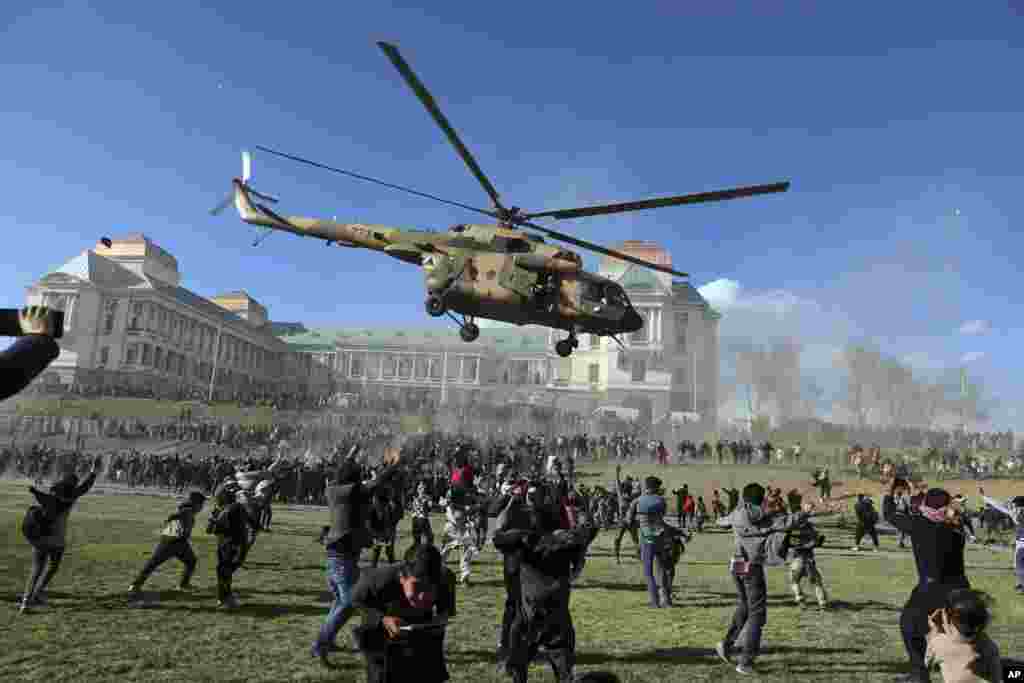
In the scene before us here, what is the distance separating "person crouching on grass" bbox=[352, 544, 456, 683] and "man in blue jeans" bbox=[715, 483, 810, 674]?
3.69 metres

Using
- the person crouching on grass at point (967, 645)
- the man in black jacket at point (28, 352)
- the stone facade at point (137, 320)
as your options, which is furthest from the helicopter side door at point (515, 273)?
the stone facade at point (137, 320)

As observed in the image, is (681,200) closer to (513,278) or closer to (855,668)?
(513,278)

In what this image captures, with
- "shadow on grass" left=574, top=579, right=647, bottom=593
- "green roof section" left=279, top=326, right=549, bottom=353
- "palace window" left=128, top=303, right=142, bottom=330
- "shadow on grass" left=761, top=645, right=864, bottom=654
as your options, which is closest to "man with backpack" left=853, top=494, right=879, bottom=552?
"shadow on grass" left=574, top=579, right=647, bottom=593

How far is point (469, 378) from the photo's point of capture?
117250mm

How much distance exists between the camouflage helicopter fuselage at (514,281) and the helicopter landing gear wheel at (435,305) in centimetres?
2

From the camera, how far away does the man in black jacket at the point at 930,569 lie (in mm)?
5031

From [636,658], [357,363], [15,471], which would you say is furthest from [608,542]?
[357,363]

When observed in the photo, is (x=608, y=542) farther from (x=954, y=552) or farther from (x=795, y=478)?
(x=795, y=478)

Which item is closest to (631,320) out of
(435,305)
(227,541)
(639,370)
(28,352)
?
(435,305)

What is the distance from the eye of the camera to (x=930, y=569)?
518cm

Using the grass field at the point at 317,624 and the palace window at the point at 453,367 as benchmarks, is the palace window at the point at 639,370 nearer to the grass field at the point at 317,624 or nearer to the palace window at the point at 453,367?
the palace window at the point at 453,367

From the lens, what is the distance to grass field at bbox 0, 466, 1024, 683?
5676 mm

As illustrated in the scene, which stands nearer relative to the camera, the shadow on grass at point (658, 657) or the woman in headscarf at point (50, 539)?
the shadow on grass at point (658, 657)

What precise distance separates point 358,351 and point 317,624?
121m
